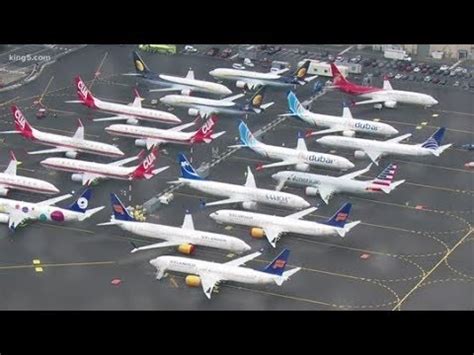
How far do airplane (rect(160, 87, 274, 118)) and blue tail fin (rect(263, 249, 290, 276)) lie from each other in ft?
85.3

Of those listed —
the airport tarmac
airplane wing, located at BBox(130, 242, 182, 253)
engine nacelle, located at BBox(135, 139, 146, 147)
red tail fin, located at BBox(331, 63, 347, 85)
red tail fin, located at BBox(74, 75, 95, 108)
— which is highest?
red tail fin, located at BBox(74, 75, 95, 108)

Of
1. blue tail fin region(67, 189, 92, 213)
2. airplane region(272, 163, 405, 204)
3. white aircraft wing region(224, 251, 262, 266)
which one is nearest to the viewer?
white aircraft wing region(224, 251, 262, 266)

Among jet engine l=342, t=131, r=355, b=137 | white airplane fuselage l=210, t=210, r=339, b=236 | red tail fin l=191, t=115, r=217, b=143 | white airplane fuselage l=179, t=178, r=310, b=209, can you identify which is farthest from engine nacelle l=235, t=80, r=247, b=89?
white airplane fuselage l=210, t=210, r=339, b=236

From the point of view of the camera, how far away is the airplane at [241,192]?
62844mm

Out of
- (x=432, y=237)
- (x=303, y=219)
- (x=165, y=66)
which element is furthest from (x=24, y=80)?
(x=432, y=237)

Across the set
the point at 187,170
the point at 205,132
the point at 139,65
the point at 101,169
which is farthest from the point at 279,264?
the point at 139,65

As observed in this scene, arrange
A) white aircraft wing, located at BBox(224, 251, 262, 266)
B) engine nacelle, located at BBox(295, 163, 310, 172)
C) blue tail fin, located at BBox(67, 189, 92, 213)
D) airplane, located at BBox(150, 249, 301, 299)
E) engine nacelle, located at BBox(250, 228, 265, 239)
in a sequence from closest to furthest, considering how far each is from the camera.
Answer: airplane, located at BBox(150, 249, 301, 299), white aircraft wing, located at BBox(224, 251, 262, 266), engine nacelle, located at BBox(250, 228, 265, 239), blue tail fin, located at BBox(67, 189, 92, 213), engine nacelle, located at BBox(295, 163, 310, 172)

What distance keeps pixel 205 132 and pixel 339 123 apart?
36.2 feet

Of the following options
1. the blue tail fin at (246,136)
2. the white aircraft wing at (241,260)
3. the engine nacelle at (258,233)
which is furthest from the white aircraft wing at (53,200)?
the white aircraft wing at (241,260)

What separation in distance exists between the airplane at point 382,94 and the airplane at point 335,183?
15.7 meters

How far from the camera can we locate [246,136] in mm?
70688

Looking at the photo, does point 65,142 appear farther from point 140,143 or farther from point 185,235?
point 185,235

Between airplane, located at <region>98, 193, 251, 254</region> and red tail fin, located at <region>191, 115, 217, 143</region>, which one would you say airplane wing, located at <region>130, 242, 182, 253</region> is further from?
red tail fin, located at <region>191, 115, 217, 143</region>

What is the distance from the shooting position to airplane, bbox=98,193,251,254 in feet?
188
